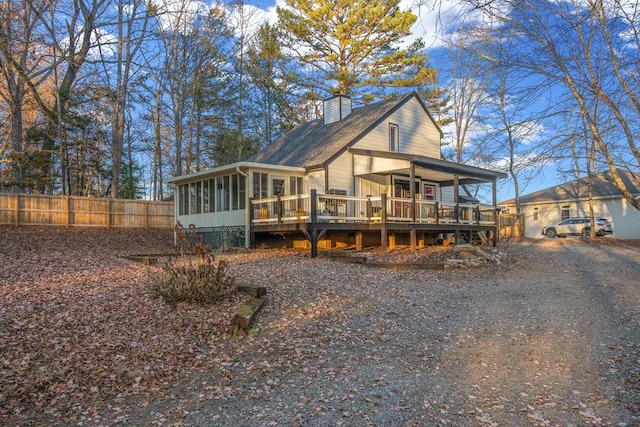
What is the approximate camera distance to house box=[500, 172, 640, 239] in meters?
26.2

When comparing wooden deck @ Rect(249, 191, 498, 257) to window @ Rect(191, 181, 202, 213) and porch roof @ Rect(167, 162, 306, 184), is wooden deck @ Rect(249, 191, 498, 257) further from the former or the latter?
window @ Rect(191, 181, 202, 213)

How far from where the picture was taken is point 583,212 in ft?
94.9

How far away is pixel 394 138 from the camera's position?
19406 mm

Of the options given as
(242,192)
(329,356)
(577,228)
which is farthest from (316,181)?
(577,228)

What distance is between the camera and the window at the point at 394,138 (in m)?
19.1

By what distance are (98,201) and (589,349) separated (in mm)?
19745

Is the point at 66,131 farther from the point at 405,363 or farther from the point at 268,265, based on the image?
the point at 405,363

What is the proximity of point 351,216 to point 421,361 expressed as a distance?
10160mm

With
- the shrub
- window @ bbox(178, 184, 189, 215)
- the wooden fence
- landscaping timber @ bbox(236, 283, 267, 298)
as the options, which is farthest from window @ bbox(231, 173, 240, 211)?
the shrub

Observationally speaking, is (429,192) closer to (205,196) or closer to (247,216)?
(247,216)

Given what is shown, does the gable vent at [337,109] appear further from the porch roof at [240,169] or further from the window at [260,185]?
the window at [260,185]

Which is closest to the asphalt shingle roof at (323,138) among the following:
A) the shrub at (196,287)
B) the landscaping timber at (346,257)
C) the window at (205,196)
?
the window at (205,196)

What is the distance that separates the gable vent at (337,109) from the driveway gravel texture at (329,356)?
13.4m

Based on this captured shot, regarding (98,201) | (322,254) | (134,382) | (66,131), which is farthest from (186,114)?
(134,382)
